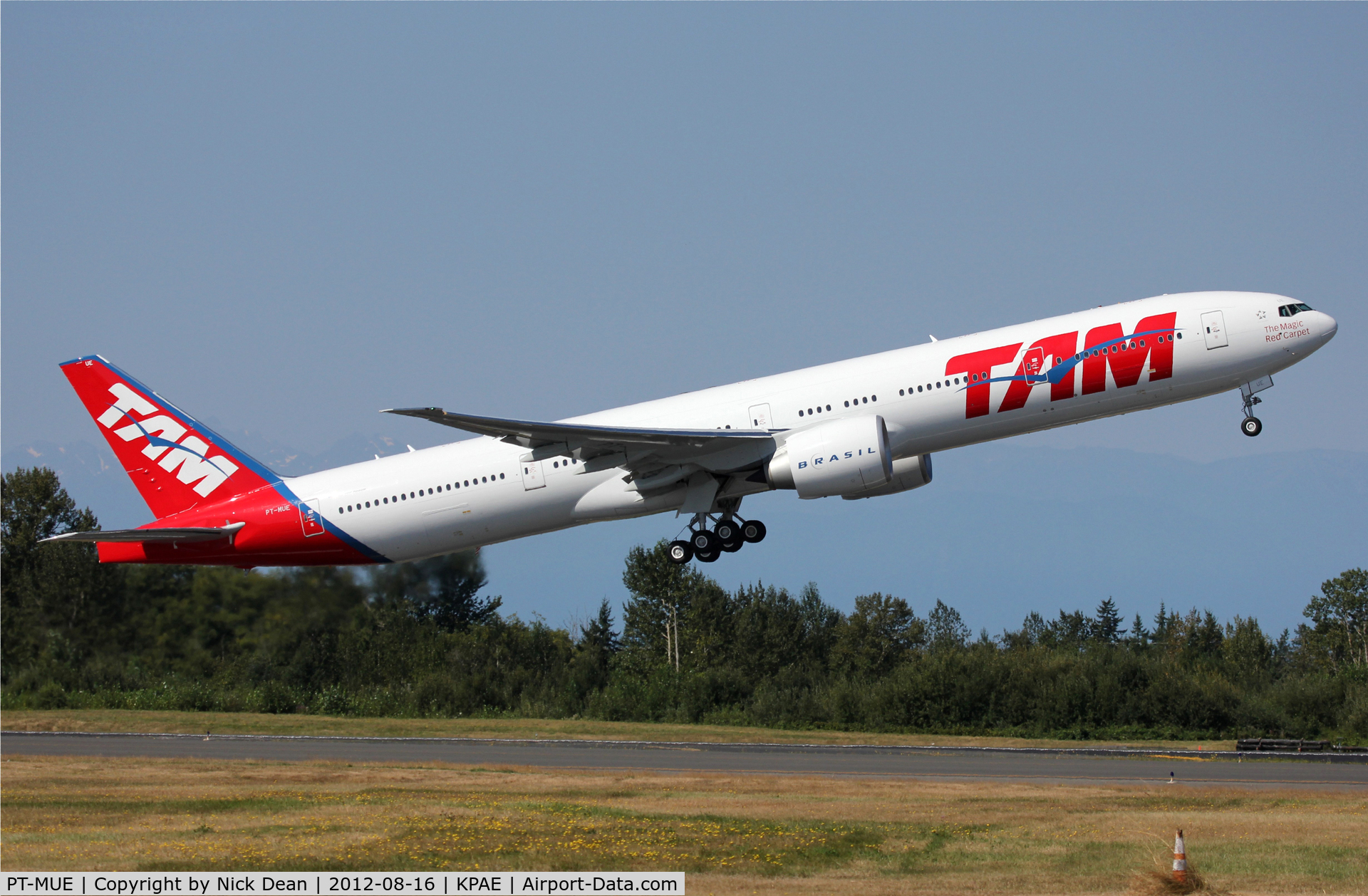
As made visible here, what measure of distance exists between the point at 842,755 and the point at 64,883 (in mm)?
27784

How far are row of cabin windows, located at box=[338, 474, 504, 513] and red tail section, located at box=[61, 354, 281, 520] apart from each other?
3.09 metres

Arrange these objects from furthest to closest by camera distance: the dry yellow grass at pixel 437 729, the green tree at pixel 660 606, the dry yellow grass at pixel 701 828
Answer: the green tree at pixel 660 606 < the dry yellow grass at pixel 437 729 < the dry yellow grass at pixel 701 828

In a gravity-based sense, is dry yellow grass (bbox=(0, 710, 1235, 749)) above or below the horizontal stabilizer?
below

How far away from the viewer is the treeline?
4294cm

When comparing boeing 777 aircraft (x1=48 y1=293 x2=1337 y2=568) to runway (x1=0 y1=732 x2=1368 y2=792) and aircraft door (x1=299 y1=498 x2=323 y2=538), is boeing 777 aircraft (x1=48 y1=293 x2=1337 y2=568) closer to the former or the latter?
aircraft door (x1=299 y1=498 x2=323 y2=538)

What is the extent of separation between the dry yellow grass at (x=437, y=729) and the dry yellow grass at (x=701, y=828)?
13.5 meters

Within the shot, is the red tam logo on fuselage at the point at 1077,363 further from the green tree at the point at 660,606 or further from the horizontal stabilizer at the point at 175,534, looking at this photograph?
the green tree at the point at 660,606

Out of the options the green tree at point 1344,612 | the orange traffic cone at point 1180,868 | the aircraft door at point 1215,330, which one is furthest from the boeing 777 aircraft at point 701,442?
the green tree at point 1344,612

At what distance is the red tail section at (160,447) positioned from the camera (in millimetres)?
36500

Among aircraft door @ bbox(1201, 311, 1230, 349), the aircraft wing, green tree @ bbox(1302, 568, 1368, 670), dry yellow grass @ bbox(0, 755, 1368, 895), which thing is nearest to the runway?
dry yellow grass @ bbox(0, 755, 1368, 895)

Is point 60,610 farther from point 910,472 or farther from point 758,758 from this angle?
point 910,472

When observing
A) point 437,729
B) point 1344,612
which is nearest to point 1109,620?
point 1344,612

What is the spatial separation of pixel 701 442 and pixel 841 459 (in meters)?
3.48

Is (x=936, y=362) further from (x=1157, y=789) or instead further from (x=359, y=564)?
(x=359, y=564)
